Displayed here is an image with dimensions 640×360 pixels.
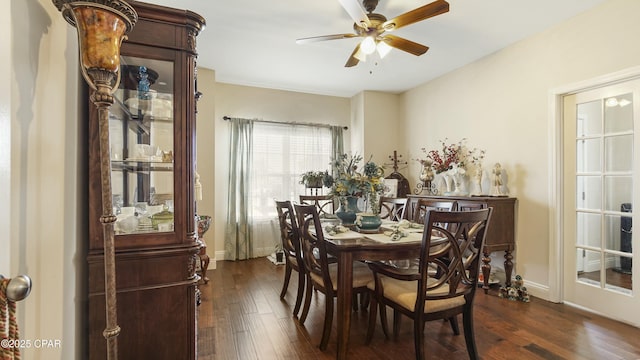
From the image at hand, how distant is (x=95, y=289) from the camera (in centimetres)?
132

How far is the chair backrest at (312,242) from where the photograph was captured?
2.01m

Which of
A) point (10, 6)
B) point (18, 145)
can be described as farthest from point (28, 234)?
point (10, 6)

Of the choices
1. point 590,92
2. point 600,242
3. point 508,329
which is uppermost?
point 590,92

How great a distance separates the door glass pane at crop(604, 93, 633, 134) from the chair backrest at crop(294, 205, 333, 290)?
2.72 metres

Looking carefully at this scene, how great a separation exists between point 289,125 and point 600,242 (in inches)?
158

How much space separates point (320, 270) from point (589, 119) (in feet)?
9.34

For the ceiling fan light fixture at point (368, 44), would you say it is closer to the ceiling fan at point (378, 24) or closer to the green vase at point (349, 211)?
the ceiling fan at point (378, 24)

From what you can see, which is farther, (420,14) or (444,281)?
(420,14)

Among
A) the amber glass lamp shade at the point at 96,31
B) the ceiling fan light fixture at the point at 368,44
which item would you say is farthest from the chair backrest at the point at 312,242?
the ceiling fan light fixture at the point at 368,44

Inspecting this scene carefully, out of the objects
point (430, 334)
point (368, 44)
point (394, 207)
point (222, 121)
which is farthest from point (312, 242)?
point (222, 121)

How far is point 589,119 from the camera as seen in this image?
277cm

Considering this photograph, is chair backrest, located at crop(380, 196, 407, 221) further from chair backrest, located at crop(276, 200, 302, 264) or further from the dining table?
the dining table

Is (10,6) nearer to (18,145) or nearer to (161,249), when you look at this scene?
(18,145)

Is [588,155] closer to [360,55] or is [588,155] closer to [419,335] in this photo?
[360,55]
